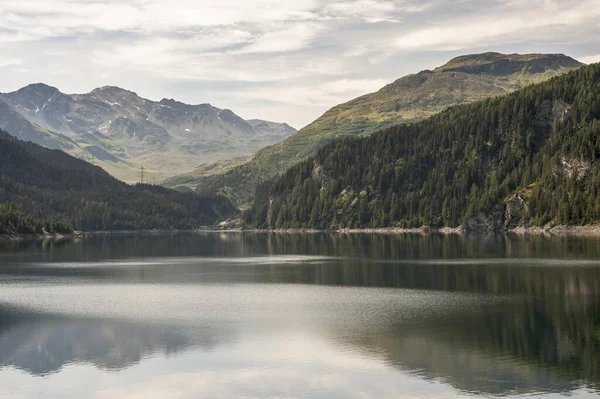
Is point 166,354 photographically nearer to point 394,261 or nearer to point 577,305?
point 577,305

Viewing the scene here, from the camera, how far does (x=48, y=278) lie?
151875mm

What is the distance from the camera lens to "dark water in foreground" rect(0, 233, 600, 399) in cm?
6212

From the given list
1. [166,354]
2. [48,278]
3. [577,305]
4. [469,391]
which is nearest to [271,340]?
[166,354]

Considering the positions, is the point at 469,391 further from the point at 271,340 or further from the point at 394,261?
the point at 394,261

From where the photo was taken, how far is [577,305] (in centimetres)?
9550

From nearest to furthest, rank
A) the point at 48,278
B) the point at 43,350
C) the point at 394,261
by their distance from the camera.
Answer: the point at 43,350 → the point at 48,278 → the point at 394,261

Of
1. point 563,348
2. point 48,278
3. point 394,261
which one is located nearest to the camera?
point 563,348

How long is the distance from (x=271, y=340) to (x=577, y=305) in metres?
38.8

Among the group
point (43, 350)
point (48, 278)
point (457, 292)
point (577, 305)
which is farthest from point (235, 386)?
point (48, 278)

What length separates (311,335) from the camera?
271 ft

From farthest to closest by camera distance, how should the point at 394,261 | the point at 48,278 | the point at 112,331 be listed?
the point at 394,261 → the point at 48,278 → the point at 112,331

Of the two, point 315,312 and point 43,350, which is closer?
point 43,350

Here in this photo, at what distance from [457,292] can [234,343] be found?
44718 mm

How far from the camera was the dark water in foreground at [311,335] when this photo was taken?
6212cm
